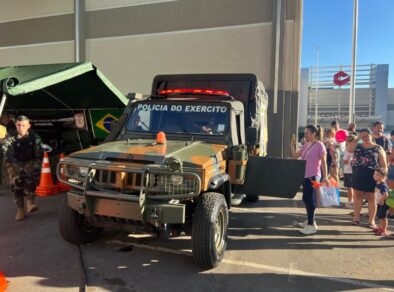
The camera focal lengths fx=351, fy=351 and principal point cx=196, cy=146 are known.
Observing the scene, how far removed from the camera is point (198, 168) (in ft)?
12.4

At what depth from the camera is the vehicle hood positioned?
398cm

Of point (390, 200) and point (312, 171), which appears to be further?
point (312, 171)

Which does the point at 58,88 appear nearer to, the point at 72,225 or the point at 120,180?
the point at 72,225

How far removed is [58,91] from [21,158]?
2587 mm

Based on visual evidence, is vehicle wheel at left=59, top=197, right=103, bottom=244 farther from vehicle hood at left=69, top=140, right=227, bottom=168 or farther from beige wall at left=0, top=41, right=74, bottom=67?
beige wall at left=0, top=41, right=74, bottom=67

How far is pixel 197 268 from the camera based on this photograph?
412cm

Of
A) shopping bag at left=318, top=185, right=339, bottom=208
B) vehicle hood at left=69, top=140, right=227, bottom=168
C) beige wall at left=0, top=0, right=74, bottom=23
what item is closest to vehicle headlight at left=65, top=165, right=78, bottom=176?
vehicle hood at left=69, top=140, right=227, bottom=168

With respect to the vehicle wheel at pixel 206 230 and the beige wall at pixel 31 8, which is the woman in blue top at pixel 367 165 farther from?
the beige wall at pixel 31 8

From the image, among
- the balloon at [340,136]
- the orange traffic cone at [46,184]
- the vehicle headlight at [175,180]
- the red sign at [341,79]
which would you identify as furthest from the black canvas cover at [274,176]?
the red sign at [341,79]

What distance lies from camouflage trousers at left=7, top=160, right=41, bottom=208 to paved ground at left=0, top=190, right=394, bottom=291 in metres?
0.47

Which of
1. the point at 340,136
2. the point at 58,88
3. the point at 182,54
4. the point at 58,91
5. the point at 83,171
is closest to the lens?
the point at 83,171

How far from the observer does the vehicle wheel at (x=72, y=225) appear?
4.51m

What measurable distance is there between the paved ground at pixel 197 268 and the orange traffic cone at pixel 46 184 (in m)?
1.77

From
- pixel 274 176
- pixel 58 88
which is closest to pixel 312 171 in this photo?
pixel 274 176
